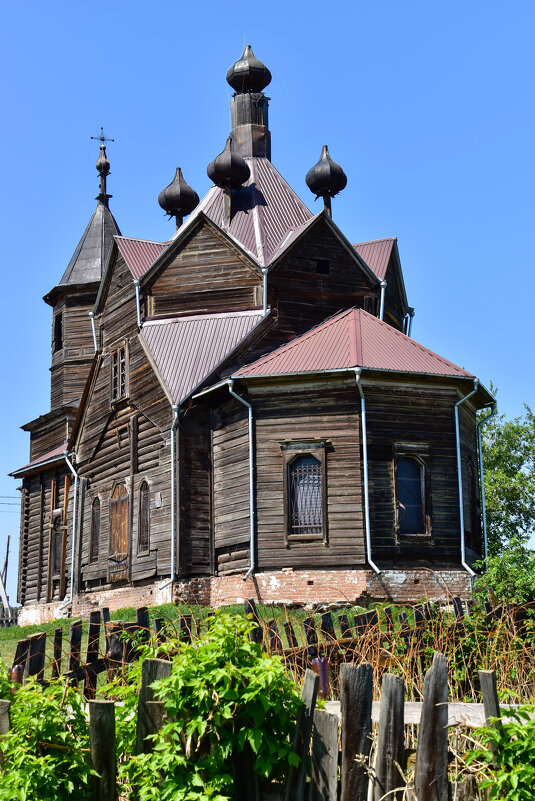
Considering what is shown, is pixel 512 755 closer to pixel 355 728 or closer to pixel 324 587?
pixel 355 728

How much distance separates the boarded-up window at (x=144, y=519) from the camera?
22141 mm

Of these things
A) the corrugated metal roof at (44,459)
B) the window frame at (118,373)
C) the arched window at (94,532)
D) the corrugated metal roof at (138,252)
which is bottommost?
the arched window at (94,532)

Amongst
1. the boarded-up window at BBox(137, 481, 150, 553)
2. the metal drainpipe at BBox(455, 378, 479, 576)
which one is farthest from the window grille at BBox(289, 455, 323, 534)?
the boarded-up window at BBox(137, 481, 150, 553)

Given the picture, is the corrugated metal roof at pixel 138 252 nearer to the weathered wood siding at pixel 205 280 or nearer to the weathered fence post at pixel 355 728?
the weathered wood siding at pixel 205 280

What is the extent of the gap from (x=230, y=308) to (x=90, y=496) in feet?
21.1

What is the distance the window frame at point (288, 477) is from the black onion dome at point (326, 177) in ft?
29.9

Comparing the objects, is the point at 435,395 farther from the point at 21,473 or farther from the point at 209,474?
the point at 21,473

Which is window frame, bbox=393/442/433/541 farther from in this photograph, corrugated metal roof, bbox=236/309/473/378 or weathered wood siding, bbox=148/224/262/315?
weathered wood siding, bbox=148/224/262/315

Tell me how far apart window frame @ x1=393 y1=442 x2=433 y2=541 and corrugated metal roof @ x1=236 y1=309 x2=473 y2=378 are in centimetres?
159

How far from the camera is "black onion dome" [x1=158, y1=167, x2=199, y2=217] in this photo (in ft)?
92.7

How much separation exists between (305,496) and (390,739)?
48.1 feet

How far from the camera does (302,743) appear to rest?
211 inches

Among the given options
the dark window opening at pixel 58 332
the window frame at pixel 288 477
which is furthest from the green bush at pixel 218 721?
the dark window opening at pixel 58 332

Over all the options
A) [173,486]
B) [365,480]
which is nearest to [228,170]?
[173,486]
